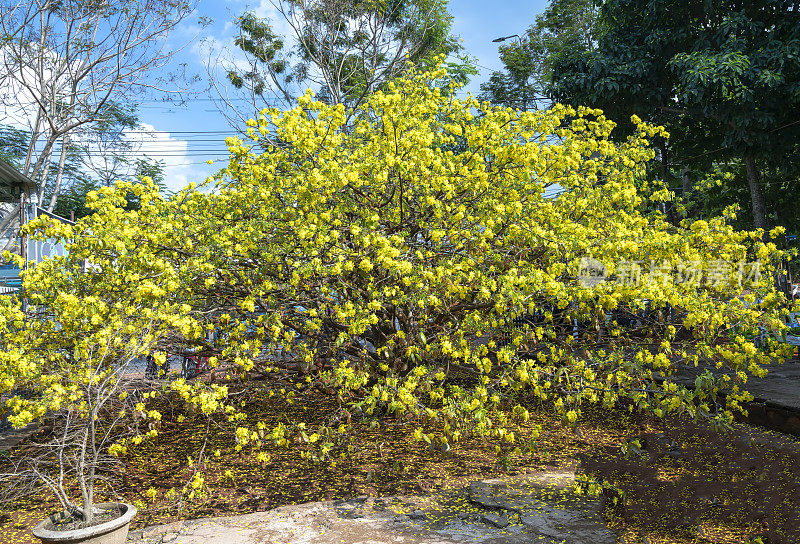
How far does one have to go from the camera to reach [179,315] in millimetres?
3855

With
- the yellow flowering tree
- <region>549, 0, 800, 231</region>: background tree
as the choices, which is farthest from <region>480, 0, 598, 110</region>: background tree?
the yellow flowering tree

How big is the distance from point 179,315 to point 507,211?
9.47ft

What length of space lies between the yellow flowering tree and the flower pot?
1.00 m

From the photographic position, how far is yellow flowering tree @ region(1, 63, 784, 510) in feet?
14.4

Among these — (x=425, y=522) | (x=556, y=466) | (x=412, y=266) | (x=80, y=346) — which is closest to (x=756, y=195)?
(x=556, y=466)

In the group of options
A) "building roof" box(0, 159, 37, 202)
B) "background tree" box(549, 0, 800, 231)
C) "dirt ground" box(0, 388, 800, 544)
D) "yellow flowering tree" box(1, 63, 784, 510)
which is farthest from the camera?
"background tree" box(549, 0, 800, 231)

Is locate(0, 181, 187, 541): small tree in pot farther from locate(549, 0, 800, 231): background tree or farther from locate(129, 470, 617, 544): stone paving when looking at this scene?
locate(549, 0, 800, 231): background tree

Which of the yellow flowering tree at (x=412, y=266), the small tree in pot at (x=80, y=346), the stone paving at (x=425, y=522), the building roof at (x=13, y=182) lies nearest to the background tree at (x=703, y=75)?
the yellow flowering tree at (x=412, y=266)

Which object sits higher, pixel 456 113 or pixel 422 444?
pixel 456 113

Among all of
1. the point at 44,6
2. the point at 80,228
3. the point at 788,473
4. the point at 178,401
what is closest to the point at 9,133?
the point at 44,6

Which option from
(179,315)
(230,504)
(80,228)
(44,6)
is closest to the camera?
(179,315)

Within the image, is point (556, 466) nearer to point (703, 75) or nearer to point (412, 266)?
point (412, 266)

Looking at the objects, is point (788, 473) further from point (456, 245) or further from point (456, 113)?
point (456, 113)

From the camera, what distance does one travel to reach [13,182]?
6941mm
